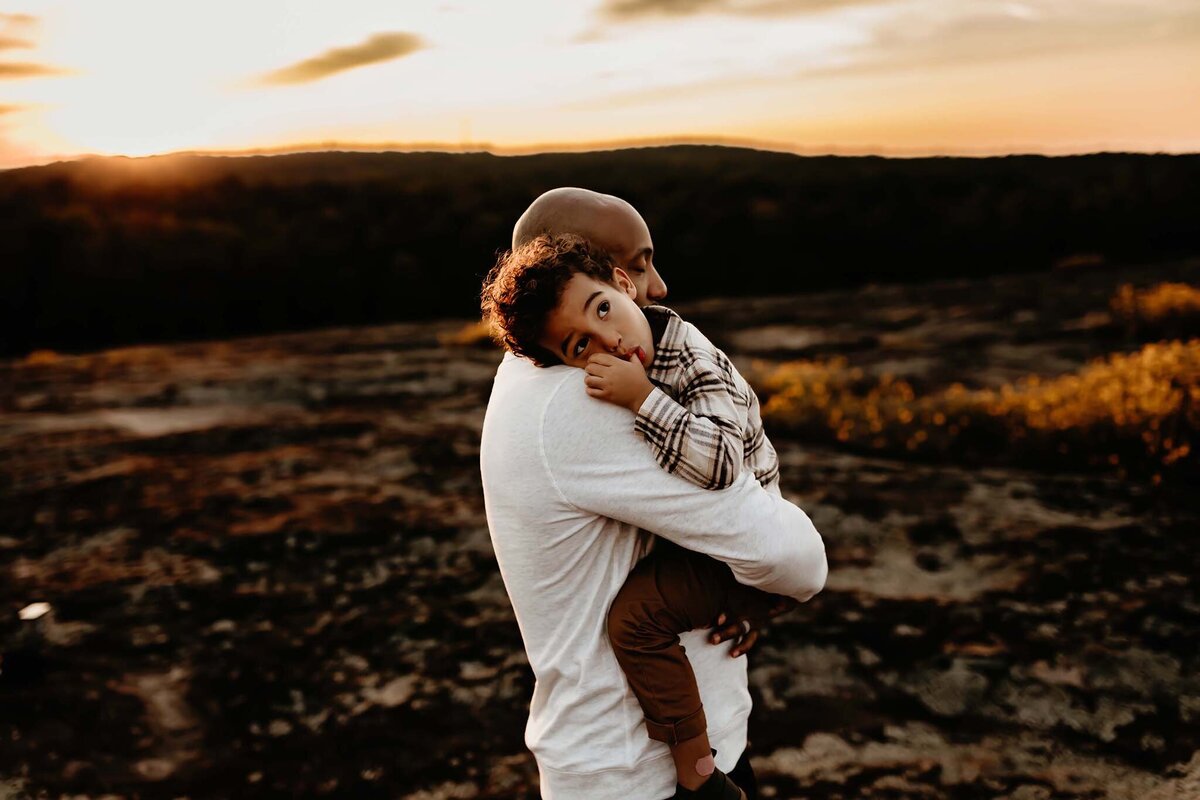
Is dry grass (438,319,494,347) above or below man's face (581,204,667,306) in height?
below

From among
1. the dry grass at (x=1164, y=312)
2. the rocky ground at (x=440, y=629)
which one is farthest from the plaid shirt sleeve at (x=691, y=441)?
the dry grass at (x=1164, y=312)

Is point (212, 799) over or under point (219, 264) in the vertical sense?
under

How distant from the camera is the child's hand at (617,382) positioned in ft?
5.06

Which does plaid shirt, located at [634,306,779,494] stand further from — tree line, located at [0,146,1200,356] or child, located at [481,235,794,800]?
tree line, located at [0,146,1200,356]

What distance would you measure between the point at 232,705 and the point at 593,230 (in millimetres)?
3219

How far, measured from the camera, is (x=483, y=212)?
97.9 feet

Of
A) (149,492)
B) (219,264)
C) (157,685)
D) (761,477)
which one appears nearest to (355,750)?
(157,685)

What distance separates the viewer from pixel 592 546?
65.2 inches

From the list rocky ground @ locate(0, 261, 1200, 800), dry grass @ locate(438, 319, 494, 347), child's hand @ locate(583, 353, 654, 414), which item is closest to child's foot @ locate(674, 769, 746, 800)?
child's hand @ locate(583, 353, 654, 414)

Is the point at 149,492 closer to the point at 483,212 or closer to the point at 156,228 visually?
the point at 156,228

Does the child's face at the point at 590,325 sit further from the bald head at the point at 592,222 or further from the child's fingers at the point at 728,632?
the child's fingers at the point at 728,632

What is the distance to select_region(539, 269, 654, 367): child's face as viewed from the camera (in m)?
1.68

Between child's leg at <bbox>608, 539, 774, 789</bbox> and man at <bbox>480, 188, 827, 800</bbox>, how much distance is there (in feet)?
0.15

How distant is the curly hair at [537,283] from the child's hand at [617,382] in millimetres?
173
